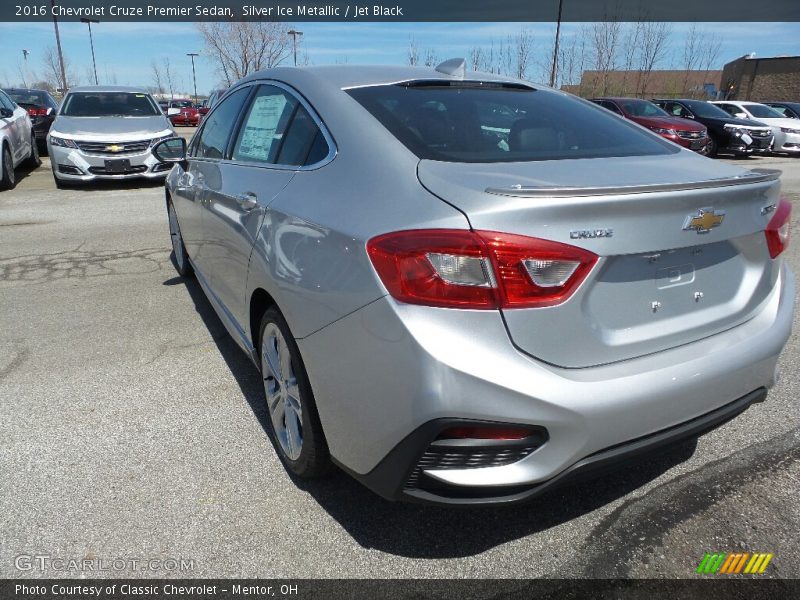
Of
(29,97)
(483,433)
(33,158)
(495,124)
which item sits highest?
(495,124)

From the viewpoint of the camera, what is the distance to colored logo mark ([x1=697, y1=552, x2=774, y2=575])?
6.83 feet

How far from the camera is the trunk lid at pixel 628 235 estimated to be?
171 cm

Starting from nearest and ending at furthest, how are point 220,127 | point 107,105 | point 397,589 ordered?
point 397,589 → point 220,127 → point 107,105

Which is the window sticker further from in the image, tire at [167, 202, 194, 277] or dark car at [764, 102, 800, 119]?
dark car at [764, 102, 800, 119]

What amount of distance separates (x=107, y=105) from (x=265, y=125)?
9451mm

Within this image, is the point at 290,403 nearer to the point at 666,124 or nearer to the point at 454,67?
the point at 454,67

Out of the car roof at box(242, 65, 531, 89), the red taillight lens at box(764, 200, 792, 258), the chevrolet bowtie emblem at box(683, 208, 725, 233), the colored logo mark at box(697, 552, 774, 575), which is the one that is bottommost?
the colored logo mark at box(697, 552, 774, 575)

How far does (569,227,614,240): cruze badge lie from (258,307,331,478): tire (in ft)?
3.59

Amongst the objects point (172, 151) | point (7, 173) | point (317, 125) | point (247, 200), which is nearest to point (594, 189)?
point (317, 125)

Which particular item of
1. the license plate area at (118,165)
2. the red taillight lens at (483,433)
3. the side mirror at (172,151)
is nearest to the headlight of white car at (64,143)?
the license plate area at (118,165)

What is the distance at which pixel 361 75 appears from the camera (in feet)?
9.18

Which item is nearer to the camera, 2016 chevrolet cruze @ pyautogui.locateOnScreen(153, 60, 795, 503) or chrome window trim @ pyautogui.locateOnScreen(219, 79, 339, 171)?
2016 chevrolet cruze @ pyautogui.locateOnScreen(153, 60, 795, 503)

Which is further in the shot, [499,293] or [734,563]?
[734,563]

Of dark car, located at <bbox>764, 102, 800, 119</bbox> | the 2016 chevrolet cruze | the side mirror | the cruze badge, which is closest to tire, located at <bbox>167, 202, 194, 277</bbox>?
the side mirror
